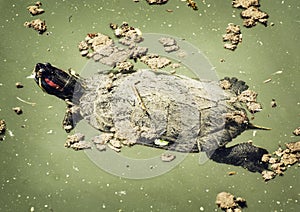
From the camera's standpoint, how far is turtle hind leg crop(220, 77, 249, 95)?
124 inches

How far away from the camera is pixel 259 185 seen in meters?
2.96

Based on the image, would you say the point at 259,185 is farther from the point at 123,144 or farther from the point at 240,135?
the point at 123,144

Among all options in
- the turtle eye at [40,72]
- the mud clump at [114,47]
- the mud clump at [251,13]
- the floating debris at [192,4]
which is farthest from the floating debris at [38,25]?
the mud clump at [251,13]

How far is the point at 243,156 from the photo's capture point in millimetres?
2996

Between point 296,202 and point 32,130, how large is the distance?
1842mm

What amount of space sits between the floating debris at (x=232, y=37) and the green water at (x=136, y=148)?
4cm

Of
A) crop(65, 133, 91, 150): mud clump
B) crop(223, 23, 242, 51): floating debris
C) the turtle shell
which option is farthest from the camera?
crop(223, 23, 242, 51): floating debris

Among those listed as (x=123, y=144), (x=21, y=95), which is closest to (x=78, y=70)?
(x=21, y=95)

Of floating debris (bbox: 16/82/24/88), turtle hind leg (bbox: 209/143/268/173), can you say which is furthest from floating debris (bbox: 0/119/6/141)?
turtle hind leg (bbox: 209/143/268/173)

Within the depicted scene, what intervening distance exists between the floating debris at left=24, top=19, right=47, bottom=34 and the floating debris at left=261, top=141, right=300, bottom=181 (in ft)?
6.13

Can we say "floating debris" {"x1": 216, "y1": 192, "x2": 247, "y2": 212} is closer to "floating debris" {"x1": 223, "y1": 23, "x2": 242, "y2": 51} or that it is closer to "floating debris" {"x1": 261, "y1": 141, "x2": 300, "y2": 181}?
"floating debris" {"x1": 261, "y1": 141, "x2": 300, "y2": 181}

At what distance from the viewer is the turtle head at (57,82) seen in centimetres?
301

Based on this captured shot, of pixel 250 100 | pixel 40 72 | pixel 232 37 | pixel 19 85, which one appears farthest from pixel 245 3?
pixel 19 85

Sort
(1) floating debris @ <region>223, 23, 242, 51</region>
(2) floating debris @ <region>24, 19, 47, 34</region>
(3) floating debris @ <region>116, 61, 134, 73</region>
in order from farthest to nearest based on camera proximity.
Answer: (2) floating debris @ <region>24, 19, 47, 34</region> → (1) floating debris @ <region>223, 23, 242, 51</region> → (3) floating debris @ <region>116, 61, 134, 73</region>
